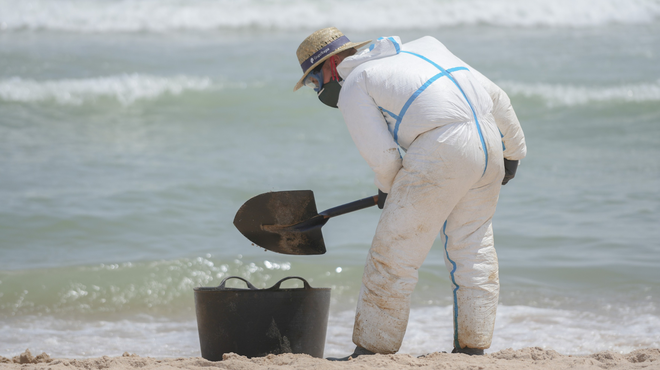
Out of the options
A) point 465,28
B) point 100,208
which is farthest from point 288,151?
point 465,28

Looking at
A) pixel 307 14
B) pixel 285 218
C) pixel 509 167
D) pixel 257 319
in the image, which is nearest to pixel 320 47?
pixel 285 218

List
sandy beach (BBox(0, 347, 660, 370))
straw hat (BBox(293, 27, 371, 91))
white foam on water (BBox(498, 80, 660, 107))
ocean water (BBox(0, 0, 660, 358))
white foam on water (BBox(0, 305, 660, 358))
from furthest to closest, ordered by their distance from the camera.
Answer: white foam on water (BBox(498, 80, 660, 107))
ocean water (BBox(0, 0, 660, 358))
white foam on water (BBox(0, 305, 660, 358))
straw hat (BBox(293, 27, 371, 91))
sandy beach (BBox(0, 347, 660, 370))

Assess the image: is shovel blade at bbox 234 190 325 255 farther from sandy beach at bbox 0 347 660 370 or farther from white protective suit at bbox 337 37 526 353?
sandy beach at bbox 0 347 660 370

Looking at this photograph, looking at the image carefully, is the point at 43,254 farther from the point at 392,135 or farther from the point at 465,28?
the point at 465,28

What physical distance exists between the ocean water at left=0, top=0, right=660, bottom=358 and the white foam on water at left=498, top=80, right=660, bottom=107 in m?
0.05

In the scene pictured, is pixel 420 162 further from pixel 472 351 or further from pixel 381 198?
pixel 472 351

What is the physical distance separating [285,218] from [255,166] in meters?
5.27

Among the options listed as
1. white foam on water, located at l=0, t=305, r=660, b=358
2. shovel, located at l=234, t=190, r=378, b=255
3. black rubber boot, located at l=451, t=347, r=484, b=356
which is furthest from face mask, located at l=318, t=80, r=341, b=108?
white foam on water, located at l=0, t=305, r=660, b=358

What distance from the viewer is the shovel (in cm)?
301

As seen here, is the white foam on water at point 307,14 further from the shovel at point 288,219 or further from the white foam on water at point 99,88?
the shovel at point 288,219

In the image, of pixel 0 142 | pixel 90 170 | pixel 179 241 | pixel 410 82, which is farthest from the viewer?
pixel 0 142

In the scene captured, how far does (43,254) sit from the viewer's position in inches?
211

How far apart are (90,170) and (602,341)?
6142 mm

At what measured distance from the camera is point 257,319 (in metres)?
2.87
